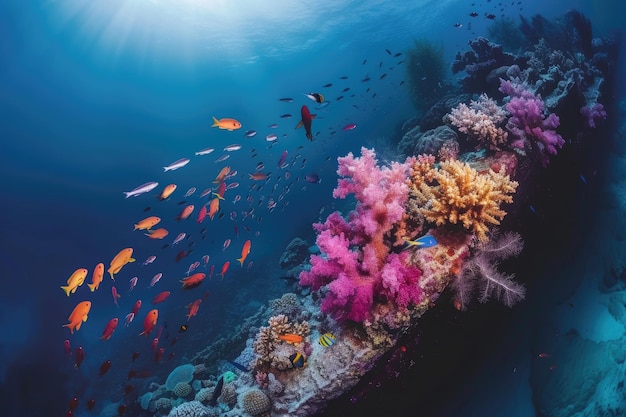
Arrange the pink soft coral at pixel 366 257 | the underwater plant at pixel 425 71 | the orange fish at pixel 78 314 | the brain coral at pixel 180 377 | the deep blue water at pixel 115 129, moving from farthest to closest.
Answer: the deep blue water at pixel 115 129, the underwater plant at pixel 425 71, the brain coral at pixel 180 377, the orange fish at pixel 78 314, the pink soft coral at pixel 366 257

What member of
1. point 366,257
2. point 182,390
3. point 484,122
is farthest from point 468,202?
point 182,390

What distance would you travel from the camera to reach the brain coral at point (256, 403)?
3821 mm

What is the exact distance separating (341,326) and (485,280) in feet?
6.27

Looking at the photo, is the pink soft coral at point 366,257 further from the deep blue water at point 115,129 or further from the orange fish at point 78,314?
the deep blue water at point 115,129

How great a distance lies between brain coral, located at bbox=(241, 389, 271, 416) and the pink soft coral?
1476 mm

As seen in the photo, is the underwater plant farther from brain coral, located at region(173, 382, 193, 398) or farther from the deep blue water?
brain coral, located at region(173, 382, 193, 398)

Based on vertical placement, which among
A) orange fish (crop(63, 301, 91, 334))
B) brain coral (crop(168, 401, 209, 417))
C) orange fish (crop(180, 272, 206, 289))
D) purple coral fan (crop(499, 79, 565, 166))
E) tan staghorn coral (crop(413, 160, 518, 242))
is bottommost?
brain coral (crop(168, 401, 209, 417))

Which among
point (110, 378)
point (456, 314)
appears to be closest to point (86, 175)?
point (110, 378)

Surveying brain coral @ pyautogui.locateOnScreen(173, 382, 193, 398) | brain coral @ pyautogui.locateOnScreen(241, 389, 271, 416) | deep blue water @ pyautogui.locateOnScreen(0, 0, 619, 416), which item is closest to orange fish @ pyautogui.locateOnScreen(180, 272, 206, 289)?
brain coral @ pyautogui.locateOnScreen(241, 389, 271, 416)

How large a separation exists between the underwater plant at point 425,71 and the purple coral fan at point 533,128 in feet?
37.1

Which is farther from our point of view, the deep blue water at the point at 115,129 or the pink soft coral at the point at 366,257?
the deep blue water at the point at 115,129

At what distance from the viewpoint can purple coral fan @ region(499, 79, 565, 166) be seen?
5.23 metres

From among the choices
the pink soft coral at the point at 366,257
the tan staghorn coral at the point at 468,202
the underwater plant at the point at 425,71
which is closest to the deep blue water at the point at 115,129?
the underwater plant at the point at 425,71

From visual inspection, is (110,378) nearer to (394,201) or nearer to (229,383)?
(229,383)
